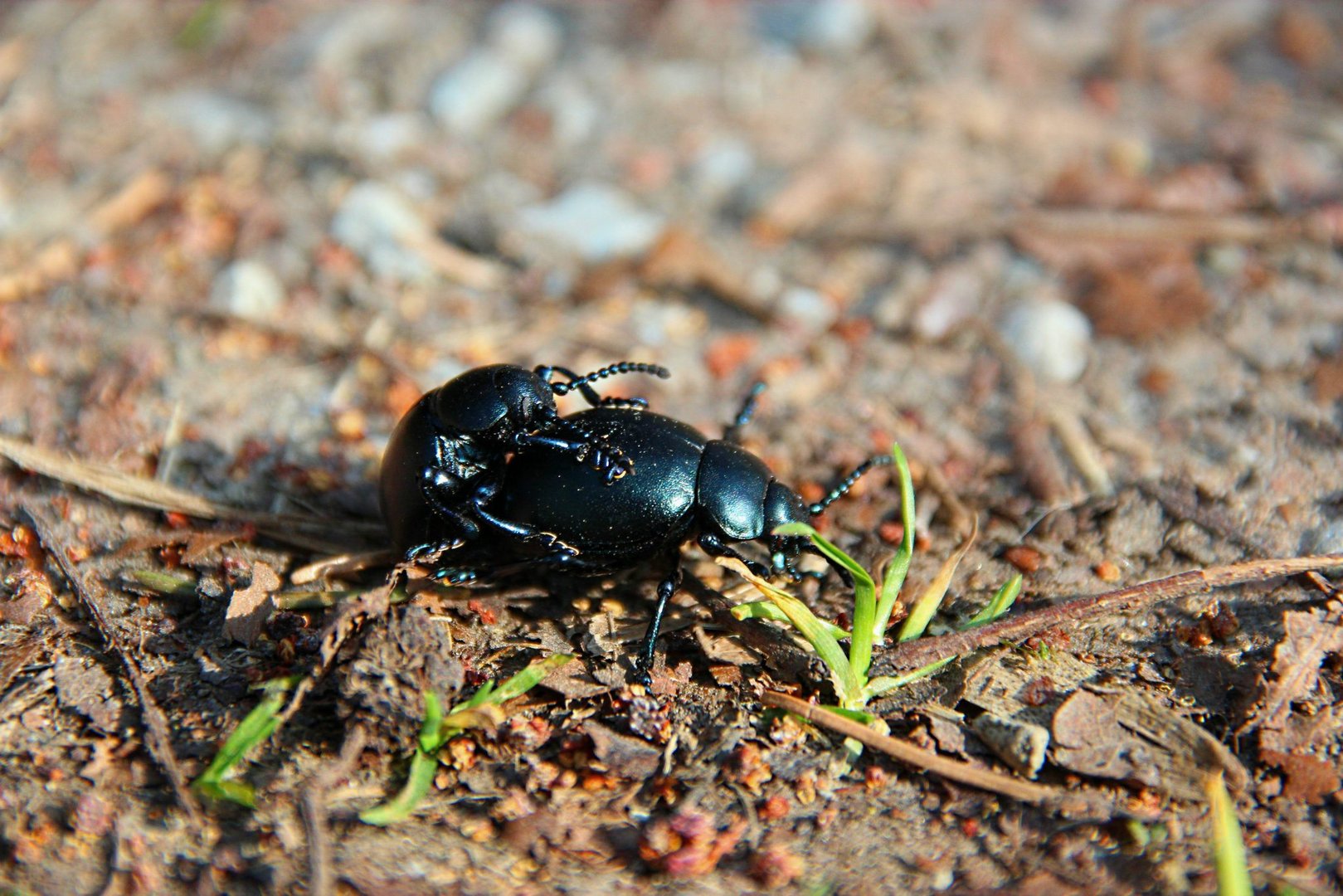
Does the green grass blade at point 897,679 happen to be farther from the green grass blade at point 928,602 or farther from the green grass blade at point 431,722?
the green grass blade at point 431,722

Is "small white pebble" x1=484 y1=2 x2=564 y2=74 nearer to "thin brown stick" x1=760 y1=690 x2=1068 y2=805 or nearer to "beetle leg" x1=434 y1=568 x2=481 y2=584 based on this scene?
"beetle leg" x1=434 y1=568 x2=481 y2=584

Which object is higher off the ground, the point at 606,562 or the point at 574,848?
the point at 606,562

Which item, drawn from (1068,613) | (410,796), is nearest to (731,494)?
(1068,613)

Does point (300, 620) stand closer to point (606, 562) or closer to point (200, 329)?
point (606, 562)

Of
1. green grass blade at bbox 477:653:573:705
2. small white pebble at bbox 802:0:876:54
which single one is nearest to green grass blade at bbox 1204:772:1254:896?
green grass blade at bbox 477:653:573:705

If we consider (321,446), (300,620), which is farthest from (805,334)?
(300,620)

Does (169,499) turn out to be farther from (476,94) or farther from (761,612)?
(476,94)
